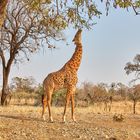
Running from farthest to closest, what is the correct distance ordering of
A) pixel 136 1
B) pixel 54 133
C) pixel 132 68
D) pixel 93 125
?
pixel 132 68
pixel 93 125
pixel 54 133
pixel 136 1

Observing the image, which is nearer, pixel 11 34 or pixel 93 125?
pixel 93 125

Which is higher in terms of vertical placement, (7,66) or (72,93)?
(7,66)

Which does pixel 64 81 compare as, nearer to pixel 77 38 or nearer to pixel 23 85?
pixel 77 38

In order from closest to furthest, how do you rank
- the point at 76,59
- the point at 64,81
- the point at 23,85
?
the point at 64,81 → the point at 76,59 → the point at 23,85

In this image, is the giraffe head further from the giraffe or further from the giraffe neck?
the giraffe neck

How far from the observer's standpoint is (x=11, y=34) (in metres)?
32.4

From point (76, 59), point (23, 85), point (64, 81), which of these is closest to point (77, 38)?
point (76, 59)

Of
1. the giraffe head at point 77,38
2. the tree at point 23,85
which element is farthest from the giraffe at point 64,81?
the tree at point 23,85

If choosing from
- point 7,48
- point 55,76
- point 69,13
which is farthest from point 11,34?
point 69,13

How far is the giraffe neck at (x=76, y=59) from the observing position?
16.8 meters

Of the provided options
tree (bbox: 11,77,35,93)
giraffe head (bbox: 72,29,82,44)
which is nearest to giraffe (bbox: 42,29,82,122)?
giraffe head (bbox: 72,29,82,44)

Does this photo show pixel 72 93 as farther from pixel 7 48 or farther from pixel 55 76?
pixel 7 48

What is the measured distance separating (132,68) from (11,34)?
1989 centimetres

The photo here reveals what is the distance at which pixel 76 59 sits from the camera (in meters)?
17.0
